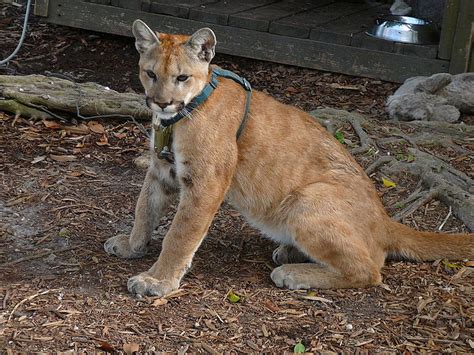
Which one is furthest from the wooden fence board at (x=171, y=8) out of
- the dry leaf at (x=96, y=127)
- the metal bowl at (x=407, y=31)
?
the dry leaf at (x=96, y=127)

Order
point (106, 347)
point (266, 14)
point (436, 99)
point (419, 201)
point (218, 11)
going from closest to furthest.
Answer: point (106, 347), point (419, 201), point (436, 99), point (218, 11), point (266, 14)

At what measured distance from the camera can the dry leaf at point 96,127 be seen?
24.6 feet

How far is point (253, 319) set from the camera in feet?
15.8

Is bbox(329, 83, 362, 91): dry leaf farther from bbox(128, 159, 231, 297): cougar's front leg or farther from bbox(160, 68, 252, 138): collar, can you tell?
bbox(128, 159, 231, 297): cougar's front leg

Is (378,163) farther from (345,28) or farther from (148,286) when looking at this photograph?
(345,28)

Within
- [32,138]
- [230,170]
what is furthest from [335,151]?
[32,138]

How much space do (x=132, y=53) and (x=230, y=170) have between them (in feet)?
17.0

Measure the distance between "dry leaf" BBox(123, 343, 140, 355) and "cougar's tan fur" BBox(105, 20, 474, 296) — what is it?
55cm

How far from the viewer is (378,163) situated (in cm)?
690

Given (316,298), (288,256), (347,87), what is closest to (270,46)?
(347,87)

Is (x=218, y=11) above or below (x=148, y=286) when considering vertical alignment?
above

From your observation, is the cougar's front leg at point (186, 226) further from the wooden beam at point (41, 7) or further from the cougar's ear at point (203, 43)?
the wooden beam at point (41, 7)

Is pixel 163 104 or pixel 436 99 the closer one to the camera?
pixel 163 104

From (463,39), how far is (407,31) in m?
0.65
